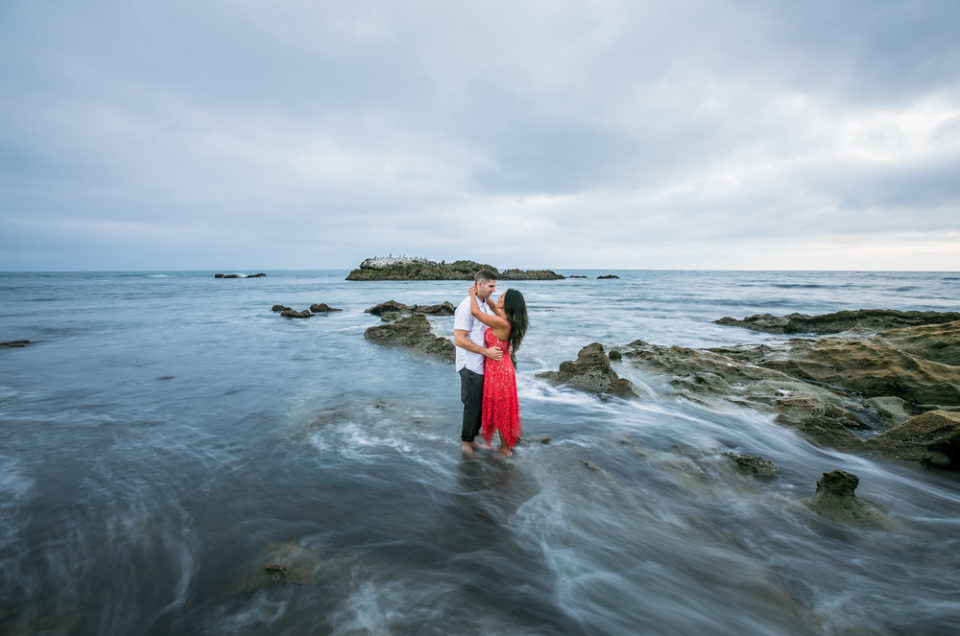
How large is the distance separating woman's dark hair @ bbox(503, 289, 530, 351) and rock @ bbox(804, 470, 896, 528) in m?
3.67

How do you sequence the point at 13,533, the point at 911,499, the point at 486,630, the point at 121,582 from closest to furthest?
1. the point at 486,630
2. the point at 121,582
3. the point at 13,533
4. the point at 911,499

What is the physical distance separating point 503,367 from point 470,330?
62cm

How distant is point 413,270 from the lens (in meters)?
77.4

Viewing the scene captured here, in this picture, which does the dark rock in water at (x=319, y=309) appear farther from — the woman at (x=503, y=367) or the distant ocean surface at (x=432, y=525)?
the woman at (x=503, y=367)

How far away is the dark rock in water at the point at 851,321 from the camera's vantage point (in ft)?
52.1

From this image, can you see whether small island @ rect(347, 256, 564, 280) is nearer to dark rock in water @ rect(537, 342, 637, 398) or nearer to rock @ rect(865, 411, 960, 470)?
dark rock in water @ rect(537, 342, 637, 398)

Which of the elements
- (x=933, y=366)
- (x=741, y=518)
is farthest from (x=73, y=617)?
(x=933, y=366)

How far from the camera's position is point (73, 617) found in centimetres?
287

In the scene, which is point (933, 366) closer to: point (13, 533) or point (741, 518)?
point (741, 518)

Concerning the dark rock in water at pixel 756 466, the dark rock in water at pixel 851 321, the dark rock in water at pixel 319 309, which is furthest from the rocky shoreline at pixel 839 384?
the dark rock in water at pixel 319 309

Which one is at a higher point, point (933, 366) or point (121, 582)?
point (933, 366)

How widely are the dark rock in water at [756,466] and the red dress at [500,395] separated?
300cm

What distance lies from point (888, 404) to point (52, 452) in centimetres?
1349

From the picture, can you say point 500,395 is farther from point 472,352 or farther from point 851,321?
point 851,321
